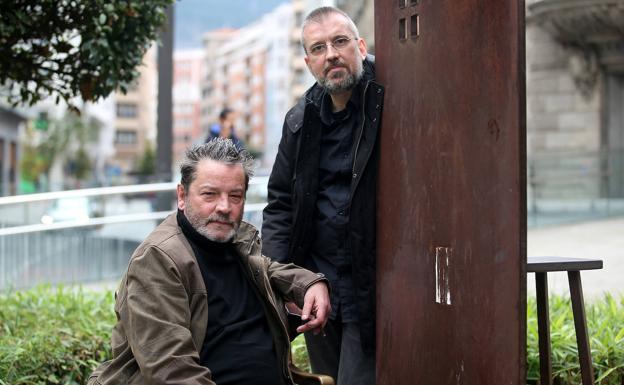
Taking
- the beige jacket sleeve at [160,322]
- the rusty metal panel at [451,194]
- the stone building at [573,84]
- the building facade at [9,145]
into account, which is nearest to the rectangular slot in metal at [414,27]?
the rusty metal panel at [451,194]

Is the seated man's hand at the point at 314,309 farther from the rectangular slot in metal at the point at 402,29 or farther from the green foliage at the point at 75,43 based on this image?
the green foliage at the point at 75,43

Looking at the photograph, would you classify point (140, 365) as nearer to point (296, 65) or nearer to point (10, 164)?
point (10, 164)

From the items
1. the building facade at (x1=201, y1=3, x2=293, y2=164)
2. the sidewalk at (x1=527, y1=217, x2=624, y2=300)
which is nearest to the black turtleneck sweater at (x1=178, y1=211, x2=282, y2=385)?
the sidewalk at (x1=527, y1=217, x2=624, y2=300)

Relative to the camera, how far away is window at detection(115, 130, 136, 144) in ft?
470

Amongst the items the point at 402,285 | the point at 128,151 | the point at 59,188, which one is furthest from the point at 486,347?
the point at 128,151

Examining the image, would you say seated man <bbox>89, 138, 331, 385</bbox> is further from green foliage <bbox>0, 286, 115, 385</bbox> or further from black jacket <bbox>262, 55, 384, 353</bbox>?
green foliage <bbox>0, 286, 115, 385</bbox>

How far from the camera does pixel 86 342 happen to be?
5211 millimetres

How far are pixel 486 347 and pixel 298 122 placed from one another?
1243 mm

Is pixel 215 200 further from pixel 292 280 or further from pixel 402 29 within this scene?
pixel 402 29

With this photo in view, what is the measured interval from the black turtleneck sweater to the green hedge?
6.12ft

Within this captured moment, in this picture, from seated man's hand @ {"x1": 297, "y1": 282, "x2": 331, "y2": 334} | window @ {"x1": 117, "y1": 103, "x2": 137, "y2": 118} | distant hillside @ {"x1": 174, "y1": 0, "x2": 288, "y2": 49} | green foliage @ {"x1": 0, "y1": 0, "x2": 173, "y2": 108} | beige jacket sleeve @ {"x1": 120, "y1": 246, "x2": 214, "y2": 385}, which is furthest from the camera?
window @ {"x1": 117, "y1": 103, "x2": 137, "y2": 118}

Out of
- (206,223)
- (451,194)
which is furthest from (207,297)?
(451,194)

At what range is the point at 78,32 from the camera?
538 cm

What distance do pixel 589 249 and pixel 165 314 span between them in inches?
390
